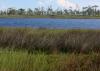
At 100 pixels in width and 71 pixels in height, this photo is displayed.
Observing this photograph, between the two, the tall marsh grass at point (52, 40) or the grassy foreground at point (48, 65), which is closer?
the grassy foreground at point (48, 65)

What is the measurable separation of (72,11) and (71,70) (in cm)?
14494

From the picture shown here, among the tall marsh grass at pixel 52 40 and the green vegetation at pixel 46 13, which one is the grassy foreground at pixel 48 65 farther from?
the green vegetation at pixel 46 13

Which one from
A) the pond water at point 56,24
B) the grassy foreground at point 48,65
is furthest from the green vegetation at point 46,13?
the grassy foreground at point 48,65

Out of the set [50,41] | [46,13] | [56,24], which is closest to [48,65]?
[50,41]

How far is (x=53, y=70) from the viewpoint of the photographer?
9.07m

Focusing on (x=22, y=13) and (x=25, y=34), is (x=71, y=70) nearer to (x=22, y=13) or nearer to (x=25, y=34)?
(x=25, y=34)

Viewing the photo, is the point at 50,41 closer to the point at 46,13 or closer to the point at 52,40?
the point at 52,40

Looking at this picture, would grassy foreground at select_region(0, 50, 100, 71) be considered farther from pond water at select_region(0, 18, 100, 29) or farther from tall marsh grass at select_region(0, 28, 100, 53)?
pond water at select_region(0, 18, 100, 29)

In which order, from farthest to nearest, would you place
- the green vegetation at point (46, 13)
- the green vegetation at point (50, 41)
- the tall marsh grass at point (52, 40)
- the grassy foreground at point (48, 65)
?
1. the green vegetation at point (46, 13)
2. the tall marsh grass at point (52, 40)
3. the green vegetation at point (50, 41)
4. the grassy foreground at point (48, 65)

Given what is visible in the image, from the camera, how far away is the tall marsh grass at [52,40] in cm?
1656

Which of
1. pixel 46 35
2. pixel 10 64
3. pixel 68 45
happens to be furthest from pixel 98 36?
pixel 10 64

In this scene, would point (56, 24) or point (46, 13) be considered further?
point (46, 13)

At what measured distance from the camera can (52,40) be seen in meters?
17.1

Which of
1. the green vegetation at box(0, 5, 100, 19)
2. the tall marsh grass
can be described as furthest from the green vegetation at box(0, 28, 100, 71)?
the green vegetation at box(0, 5, 100, 19)
